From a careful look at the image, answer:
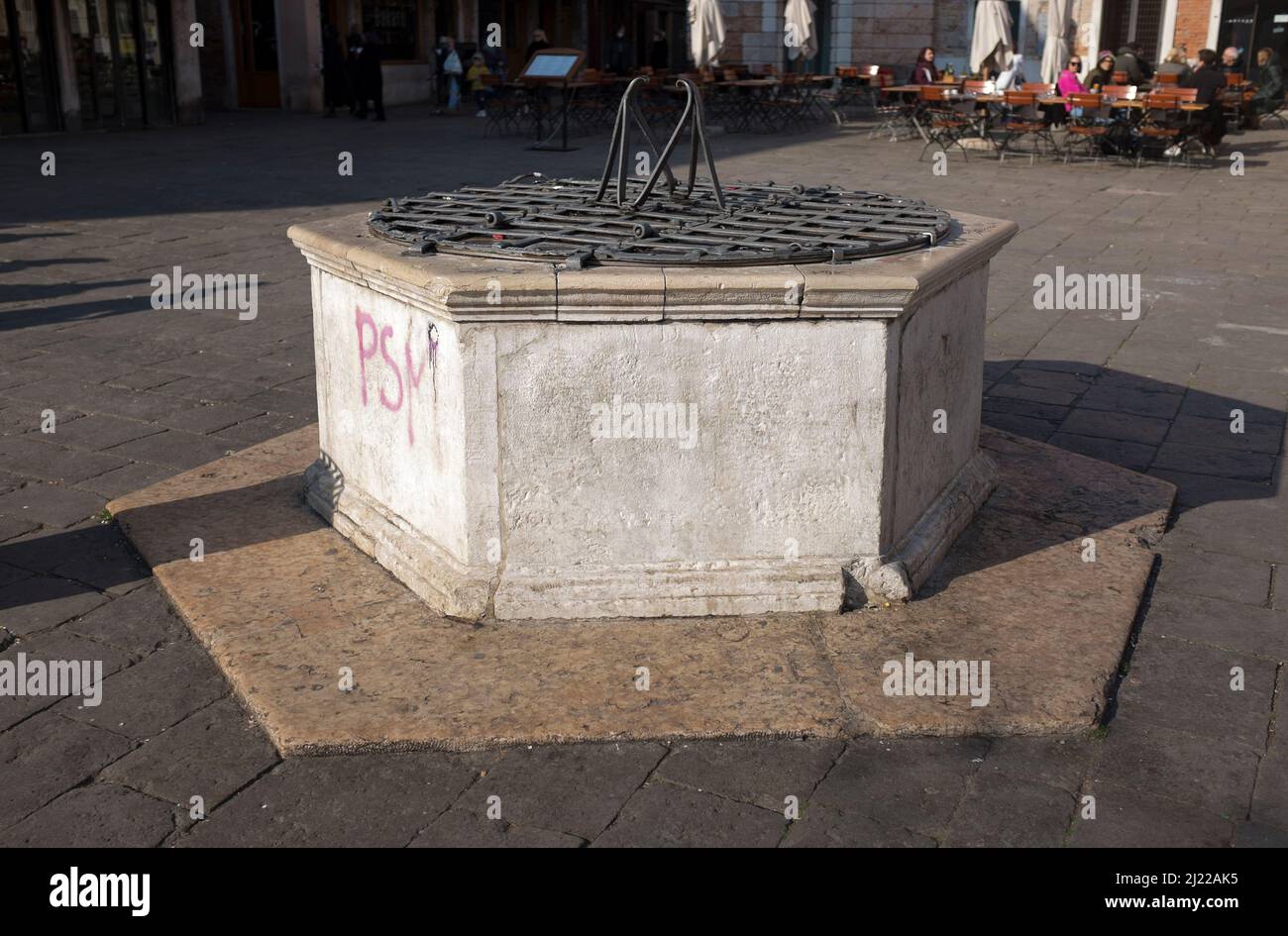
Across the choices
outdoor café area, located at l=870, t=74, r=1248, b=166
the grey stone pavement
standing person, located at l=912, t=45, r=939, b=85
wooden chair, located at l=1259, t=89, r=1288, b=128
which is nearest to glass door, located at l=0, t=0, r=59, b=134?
the grey stone pavement

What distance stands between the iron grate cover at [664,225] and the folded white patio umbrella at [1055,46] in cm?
1645

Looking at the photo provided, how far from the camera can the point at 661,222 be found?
15.2 feet

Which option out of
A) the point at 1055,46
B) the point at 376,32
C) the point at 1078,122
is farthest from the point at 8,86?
the point at 1055,46

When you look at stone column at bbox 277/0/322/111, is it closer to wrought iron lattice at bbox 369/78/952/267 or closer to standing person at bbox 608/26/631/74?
standing person at bbox 608/26/631/74

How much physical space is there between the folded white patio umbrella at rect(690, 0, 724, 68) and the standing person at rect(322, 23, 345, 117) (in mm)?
6662

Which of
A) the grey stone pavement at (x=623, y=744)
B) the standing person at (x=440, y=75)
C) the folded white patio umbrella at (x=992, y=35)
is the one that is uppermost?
the folded white patio umbrella at (x=992, y=35)

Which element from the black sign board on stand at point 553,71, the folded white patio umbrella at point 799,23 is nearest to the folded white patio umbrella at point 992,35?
the folded white patio umbrella at point 799,23

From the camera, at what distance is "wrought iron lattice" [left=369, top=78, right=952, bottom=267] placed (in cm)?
403

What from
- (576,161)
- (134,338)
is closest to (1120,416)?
(134,338)

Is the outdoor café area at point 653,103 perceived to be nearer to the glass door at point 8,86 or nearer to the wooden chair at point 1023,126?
the wooden chair at point 1023,126

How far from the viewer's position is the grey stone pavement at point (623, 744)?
308 cm

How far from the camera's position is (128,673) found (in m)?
3.77

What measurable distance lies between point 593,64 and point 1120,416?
2993 centimetres

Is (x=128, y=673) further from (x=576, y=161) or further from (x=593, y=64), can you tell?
(x=593, y=64)
